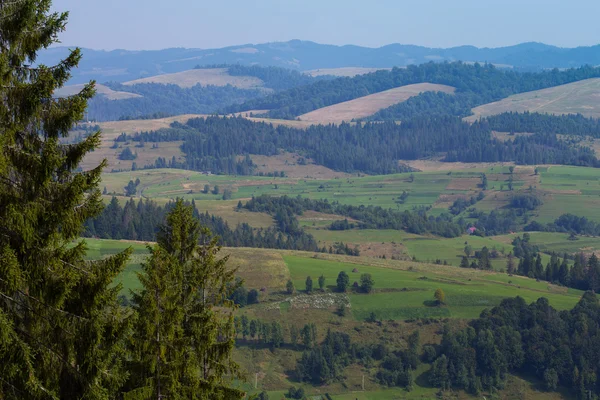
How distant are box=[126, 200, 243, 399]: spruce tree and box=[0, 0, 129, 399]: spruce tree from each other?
300cm

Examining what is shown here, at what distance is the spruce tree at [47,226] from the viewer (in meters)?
15.2

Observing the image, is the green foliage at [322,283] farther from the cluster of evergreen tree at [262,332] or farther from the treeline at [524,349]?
the treeline at [524,349]

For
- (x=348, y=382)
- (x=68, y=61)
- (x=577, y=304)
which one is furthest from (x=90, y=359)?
(x=577, y=304)

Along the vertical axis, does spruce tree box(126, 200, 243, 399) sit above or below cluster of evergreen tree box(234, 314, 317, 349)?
above

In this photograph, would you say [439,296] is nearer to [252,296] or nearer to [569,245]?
[252,296]

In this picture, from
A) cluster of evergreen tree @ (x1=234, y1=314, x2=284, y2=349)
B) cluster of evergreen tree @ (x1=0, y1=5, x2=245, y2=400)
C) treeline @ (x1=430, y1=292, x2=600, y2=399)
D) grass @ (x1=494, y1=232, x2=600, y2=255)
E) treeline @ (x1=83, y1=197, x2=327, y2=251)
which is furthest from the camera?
grass @ (x1=494, y1=232, x2=600, y2=255)

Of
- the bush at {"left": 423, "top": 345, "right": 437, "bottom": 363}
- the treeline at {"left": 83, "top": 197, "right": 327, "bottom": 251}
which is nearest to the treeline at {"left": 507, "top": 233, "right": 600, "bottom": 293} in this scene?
the treeline at {"left": 83, "top": 197, "right": 327, "bottom": 251}

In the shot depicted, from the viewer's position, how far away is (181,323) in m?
23.7

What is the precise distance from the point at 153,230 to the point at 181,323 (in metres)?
148

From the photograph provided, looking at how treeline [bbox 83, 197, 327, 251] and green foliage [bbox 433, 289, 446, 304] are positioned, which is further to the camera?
treeline [bbox 83, 197, 327, 251]

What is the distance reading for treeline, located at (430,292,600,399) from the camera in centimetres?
10362

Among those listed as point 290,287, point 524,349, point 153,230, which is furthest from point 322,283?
point 153,230

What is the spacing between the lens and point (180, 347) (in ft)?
73.4

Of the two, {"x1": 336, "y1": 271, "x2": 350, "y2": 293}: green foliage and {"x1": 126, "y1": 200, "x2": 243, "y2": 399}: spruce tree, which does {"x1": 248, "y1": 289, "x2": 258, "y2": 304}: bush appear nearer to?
{"x1": 336, "y1": 271, "x2": 350, "y2": 293}: green foliage
